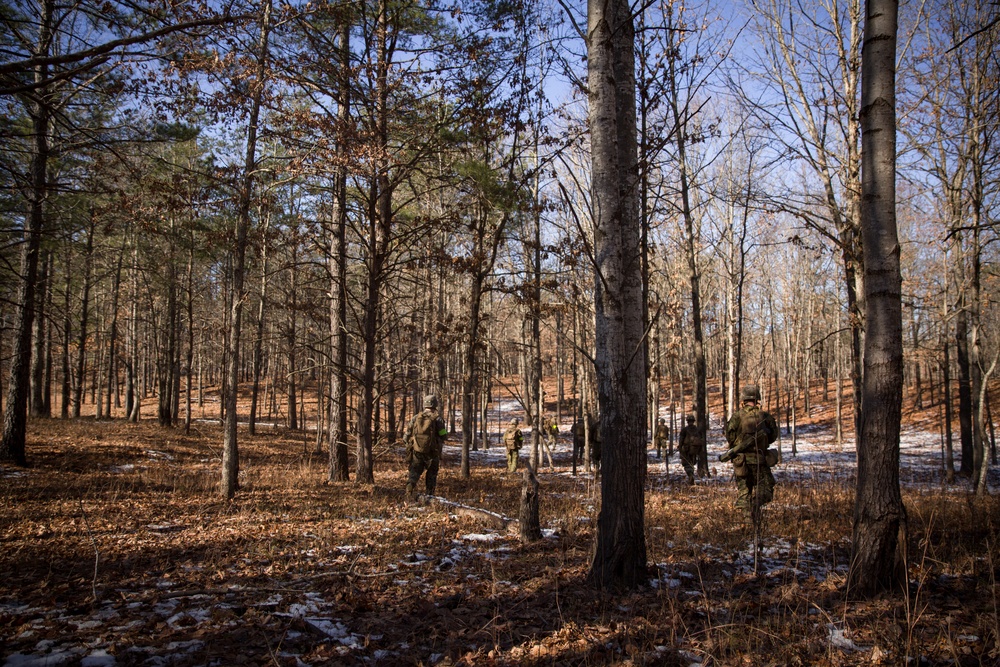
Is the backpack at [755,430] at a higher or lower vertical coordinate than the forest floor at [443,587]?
higher

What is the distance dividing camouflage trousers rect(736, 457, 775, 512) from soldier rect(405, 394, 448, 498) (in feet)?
15.9

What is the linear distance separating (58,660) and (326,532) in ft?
11.2

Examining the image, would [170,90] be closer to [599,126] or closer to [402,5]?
[402,5]

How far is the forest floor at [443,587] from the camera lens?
3.39 meters

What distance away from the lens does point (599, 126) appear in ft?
14.7

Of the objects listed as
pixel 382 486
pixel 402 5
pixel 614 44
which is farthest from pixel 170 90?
pixel 382 486

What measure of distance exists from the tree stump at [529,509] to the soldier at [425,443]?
138 inches

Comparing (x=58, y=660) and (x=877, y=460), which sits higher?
(x=877, y=460)

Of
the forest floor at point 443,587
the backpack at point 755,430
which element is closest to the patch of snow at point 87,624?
the forest floor at point 443,587

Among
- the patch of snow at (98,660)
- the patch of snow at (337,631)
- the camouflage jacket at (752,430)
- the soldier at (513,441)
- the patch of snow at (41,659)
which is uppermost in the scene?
the camouflage jacket at (752,430)

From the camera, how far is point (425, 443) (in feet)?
30.8

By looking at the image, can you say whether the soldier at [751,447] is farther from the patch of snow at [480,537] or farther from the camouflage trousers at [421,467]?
the camouflage trousers at [421,467]

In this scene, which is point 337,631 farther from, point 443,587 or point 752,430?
point 752,430

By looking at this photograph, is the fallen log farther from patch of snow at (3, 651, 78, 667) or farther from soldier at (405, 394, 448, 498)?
patch of snow at (3, 651, 78, 667)
